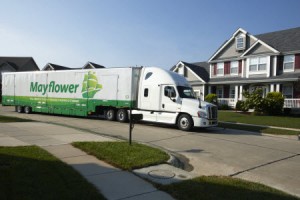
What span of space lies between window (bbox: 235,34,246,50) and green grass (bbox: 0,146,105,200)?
30.8 meters

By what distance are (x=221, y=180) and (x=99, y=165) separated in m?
2.81

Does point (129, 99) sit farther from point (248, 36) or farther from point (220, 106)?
point (248, 36)

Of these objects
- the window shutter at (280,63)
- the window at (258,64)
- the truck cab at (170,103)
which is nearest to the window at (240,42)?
the window at (258,64)

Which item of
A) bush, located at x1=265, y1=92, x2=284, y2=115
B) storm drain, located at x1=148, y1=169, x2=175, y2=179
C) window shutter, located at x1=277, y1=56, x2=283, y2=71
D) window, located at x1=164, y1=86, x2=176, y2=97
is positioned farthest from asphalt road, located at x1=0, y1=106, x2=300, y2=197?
window shutter, located at x1=277, y1=56, x2=283, y2=71

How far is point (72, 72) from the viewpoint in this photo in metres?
21.2

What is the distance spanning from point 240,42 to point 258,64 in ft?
13.7

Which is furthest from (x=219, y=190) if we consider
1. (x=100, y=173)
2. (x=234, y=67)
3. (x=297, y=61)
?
(x=234, y=67)

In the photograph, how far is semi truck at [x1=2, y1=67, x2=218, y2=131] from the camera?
1568 centimetres

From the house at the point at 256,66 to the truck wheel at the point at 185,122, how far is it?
51.2ft

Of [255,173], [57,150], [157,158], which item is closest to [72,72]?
[57,150]

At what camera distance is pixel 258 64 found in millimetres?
31438

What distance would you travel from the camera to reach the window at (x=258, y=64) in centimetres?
3093

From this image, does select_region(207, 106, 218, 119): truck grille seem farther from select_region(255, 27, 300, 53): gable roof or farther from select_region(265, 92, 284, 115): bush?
select_region(255, 27, 300, 53): gable roof

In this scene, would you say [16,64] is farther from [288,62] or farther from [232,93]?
[288,62]
